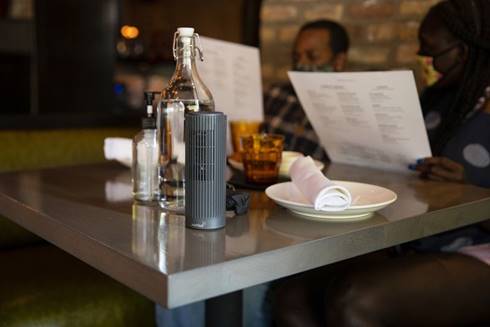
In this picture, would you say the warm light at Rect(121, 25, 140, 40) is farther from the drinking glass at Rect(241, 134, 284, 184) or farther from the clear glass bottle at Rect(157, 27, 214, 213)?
the clear glass bottle at Rect(157, 27, 214, 213)

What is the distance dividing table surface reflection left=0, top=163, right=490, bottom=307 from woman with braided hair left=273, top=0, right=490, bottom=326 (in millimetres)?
162

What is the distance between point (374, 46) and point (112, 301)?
148cm

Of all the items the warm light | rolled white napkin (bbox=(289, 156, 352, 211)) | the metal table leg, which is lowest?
the metal table leg

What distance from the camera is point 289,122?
2344mm

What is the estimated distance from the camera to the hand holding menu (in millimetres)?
1371

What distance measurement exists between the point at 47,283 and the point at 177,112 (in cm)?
65

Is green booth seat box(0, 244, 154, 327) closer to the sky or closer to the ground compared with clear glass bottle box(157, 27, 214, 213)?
closer to the ground

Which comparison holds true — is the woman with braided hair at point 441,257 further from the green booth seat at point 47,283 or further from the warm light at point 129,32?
the warm light at point 129,32

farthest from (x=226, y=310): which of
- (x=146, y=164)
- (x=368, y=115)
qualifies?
(x=368, y=115)

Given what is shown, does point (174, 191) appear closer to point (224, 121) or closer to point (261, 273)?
point (224, 121)

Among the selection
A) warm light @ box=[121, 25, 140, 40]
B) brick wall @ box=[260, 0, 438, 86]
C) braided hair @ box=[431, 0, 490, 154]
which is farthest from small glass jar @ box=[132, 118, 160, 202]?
warm light @ box=[121, 25, 140, 40]

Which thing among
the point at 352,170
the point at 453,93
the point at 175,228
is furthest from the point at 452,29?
the point at 175,228

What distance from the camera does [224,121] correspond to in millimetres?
954

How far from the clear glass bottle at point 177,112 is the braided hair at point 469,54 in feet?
2.62
